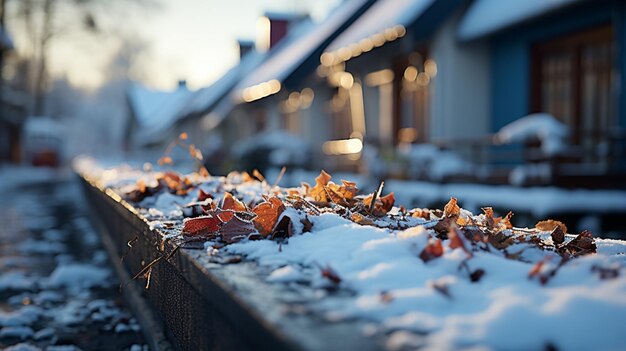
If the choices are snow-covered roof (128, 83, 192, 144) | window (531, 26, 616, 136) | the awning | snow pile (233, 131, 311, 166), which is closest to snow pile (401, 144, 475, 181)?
window (531, 26, 616, 136)

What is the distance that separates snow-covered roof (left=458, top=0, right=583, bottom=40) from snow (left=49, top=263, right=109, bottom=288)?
671cm

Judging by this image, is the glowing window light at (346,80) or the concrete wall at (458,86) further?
the glowing window light at (346,80)

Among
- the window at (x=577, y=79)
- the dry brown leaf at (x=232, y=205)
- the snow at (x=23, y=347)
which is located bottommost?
the snow at (x=23, y=347)

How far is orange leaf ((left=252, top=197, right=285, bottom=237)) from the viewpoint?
2.50 m

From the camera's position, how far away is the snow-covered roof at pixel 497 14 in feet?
28.5

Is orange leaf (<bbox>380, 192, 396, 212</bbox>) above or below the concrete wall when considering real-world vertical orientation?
below

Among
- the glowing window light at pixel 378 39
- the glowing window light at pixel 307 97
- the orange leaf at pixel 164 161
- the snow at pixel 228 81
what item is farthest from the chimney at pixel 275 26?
the orange leaf at pixel 164 161

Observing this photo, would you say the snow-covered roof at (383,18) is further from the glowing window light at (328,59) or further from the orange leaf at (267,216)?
the orange leaf at (267,216)

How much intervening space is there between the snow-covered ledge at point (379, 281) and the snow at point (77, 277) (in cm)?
269

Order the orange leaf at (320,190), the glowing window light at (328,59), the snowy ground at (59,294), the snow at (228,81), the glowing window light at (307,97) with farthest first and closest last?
the snow at (228,81)
the glowing window light at (307,97)
the glowing window light at (328,59)
the snowy ground at (59,294)
the orange leaf at (320,190)

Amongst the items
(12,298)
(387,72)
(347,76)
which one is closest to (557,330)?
(12,298)

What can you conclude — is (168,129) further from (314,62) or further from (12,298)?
(12,298)

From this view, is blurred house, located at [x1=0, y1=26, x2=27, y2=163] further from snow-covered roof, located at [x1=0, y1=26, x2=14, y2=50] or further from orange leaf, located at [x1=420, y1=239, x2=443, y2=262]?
orange leaf, located at [x1=420, y1=239, x2=443, y2=262]

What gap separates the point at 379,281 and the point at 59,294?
4002mm
